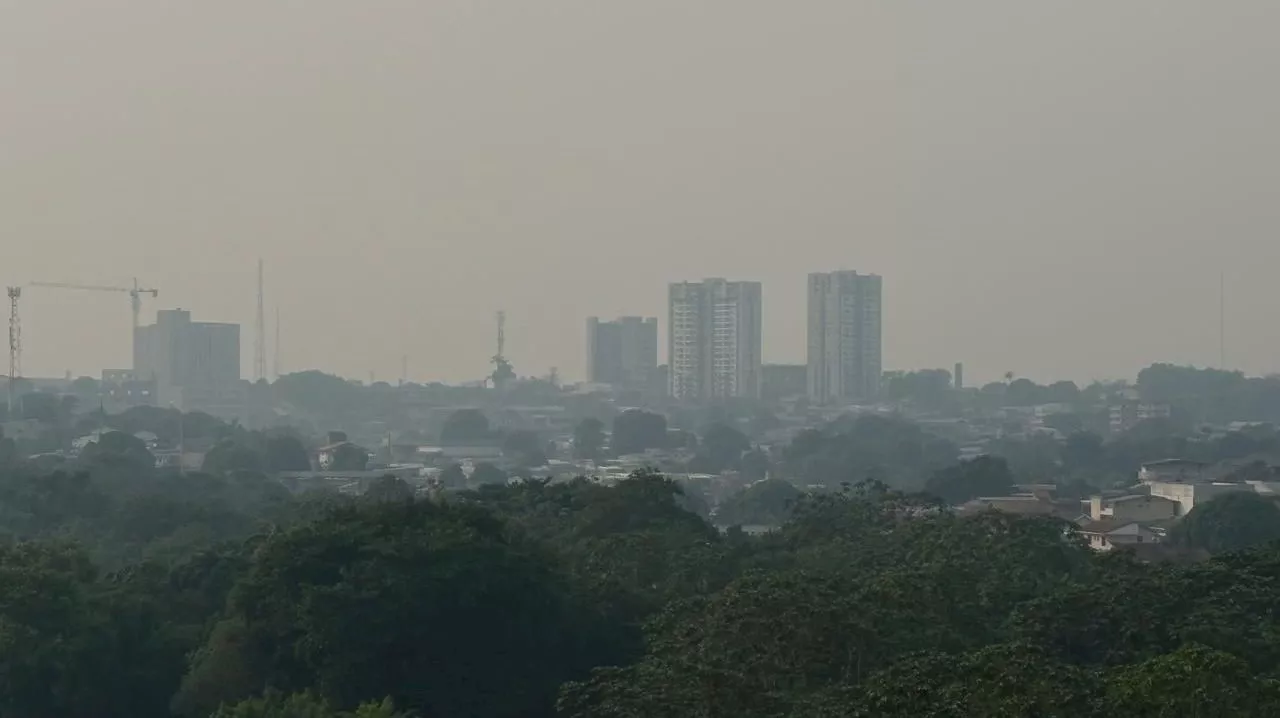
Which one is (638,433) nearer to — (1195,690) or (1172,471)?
(1172,471)

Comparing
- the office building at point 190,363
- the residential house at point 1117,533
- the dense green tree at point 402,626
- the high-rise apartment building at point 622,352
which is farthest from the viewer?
the high-rise apartment building at point 622,352

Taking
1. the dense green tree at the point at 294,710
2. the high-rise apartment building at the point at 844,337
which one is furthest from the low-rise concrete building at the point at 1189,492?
the high-rise apartment building at the point at 844,337

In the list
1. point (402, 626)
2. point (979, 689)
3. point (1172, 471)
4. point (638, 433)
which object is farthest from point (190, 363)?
point (979, 689)

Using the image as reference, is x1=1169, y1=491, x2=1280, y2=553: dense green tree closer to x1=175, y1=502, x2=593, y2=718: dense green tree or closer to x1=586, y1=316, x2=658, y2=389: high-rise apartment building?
x1=175, y1=502, x2=593, y2=718: dense green tree

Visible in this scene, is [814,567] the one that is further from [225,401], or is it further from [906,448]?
[225,401]

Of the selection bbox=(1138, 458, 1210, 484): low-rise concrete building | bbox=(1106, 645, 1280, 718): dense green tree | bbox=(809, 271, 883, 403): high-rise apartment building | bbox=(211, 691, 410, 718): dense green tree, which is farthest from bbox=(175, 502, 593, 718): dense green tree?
bbox=(809, 271, 883, 403): high-rise apartment building

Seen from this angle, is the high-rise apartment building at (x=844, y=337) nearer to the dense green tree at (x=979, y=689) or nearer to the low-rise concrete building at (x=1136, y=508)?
the low-rise concrete building at (x=1136, y=508)
